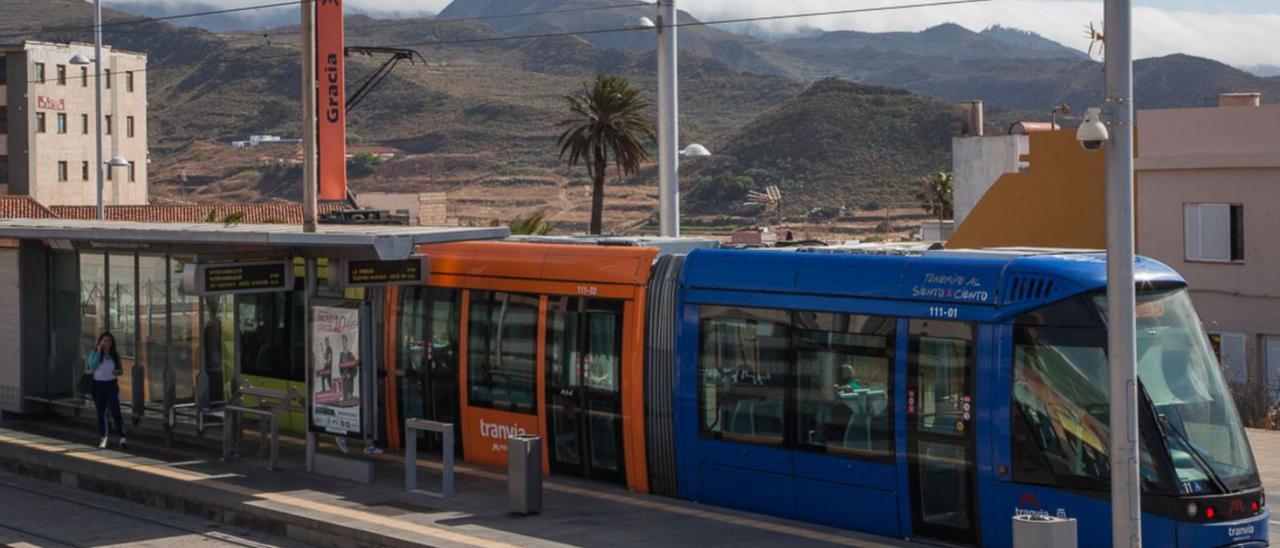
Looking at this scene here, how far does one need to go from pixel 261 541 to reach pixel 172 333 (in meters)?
5.72

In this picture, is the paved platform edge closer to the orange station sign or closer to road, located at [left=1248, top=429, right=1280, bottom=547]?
the orange station sign

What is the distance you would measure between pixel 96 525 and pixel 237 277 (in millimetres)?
2849

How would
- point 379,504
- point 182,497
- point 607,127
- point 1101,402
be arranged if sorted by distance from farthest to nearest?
point 607,127 → point 182,497 → point 379,504 → point 1101,402

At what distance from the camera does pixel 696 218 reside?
100188mm

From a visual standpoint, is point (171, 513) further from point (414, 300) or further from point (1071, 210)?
point (1071, 210)

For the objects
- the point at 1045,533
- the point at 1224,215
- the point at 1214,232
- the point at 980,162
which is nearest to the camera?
the point at 1045,533

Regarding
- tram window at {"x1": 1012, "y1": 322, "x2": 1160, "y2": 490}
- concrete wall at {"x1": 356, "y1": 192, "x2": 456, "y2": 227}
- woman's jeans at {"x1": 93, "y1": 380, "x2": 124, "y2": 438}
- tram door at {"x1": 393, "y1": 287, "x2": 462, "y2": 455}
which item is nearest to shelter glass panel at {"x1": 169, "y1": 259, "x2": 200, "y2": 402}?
woman's jeans at {"x1": 93, "y1": 380, "x2": 124, "y2": 438}

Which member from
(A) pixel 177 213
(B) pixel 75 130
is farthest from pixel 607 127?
(B) pixel 75 130

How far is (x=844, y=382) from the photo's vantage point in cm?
1420

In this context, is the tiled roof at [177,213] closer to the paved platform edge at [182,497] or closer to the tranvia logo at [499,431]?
the paved platform edge at [182,497]

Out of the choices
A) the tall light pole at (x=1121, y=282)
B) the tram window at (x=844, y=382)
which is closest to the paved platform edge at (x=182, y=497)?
the tram window at (x=844, y=382)

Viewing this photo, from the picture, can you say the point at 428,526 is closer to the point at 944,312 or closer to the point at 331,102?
the point at 944,312

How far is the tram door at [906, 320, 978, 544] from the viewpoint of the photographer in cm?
1316

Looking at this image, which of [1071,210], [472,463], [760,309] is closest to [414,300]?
[472,463]
